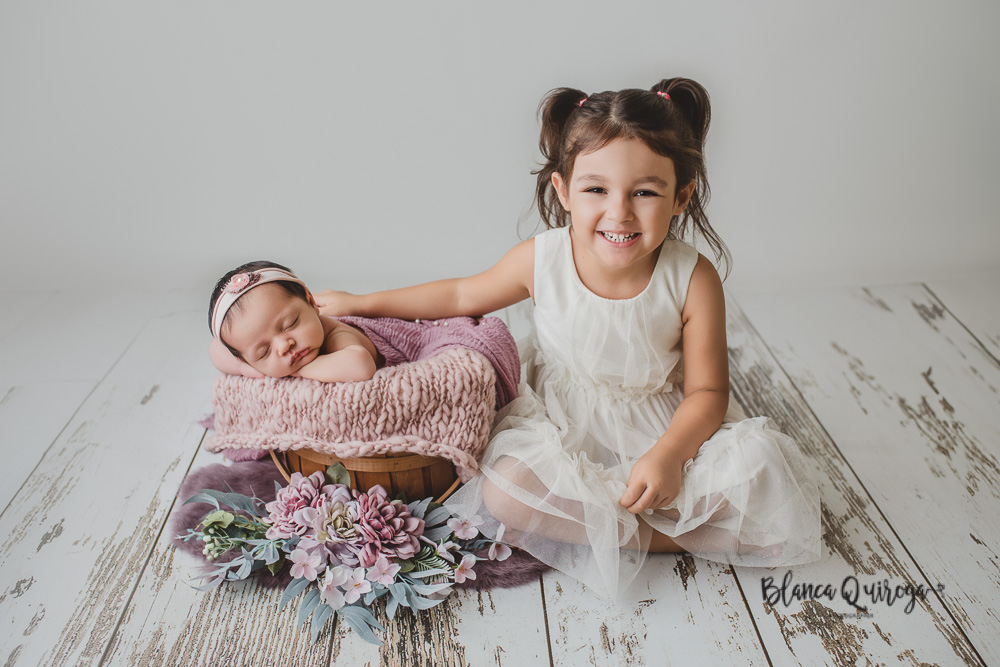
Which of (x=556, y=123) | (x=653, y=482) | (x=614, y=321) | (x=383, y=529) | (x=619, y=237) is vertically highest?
(x=556, y=123)

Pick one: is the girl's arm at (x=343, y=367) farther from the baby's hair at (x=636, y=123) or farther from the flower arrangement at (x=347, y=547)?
the baby's hair at (x=636, y=123)

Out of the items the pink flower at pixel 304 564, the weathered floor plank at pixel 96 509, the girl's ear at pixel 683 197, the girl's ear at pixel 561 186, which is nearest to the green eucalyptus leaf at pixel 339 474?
the pink flower at pixel 304 564

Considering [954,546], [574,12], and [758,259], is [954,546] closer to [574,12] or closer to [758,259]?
[758,259]

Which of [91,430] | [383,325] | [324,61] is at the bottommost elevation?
[91,430]

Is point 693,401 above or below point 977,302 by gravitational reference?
above

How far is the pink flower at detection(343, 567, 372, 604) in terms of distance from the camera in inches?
45.8

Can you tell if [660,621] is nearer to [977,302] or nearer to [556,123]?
[556,123]

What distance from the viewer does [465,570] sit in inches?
47.7

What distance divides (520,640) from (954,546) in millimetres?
696

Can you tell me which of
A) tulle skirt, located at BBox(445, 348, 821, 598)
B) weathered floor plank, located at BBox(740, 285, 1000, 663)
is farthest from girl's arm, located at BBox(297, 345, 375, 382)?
weathered floor plank, located at BBox(740, 285, 1000, 663)

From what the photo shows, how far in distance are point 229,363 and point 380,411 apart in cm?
30

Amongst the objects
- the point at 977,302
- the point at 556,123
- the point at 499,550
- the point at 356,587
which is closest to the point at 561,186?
the point at 556,123

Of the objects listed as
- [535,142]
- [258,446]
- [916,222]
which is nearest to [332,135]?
[535,142]

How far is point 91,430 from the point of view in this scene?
1.59m
